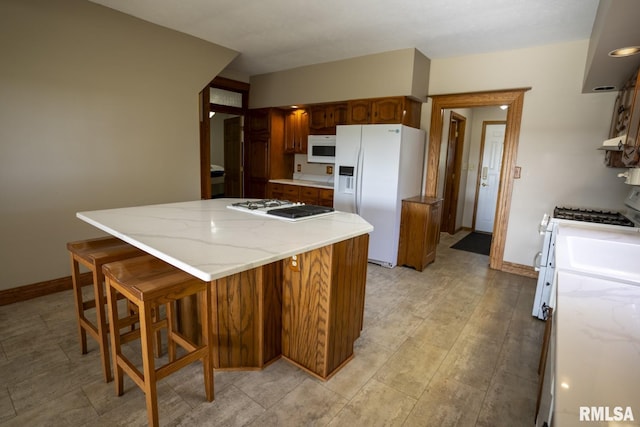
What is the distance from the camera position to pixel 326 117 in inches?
187

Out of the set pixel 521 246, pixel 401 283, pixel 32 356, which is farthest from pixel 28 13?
pixel 521 246

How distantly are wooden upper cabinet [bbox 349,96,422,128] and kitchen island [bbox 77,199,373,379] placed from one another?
7.69 ft

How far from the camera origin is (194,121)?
12.7 feet

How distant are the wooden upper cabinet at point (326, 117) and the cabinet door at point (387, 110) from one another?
54 cm

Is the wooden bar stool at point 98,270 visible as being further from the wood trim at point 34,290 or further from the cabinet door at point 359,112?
the cabinet door at point 359,112

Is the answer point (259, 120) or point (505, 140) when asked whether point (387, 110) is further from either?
point (259, 120)

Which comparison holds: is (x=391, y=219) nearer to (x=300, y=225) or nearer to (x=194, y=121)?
(x=300, y=225)

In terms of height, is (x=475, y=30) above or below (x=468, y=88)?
above

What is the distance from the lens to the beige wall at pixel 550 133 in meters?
3.31

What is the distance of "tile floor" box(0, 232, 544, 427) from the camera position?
164 cm

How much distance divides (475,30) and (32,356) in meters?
4.46

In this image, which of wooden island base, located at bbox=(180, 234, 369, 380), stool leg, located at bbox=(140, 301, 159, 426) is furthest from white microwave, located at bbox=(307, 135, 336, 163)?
stool leg, located at bbox=(140, 301, 159, 426)

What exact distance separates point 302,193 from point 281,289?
2.95 meters

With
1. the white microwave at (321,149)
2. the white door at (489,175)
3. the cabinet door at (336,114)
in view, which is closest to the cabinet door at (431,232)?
the white microwave at (321,149)
